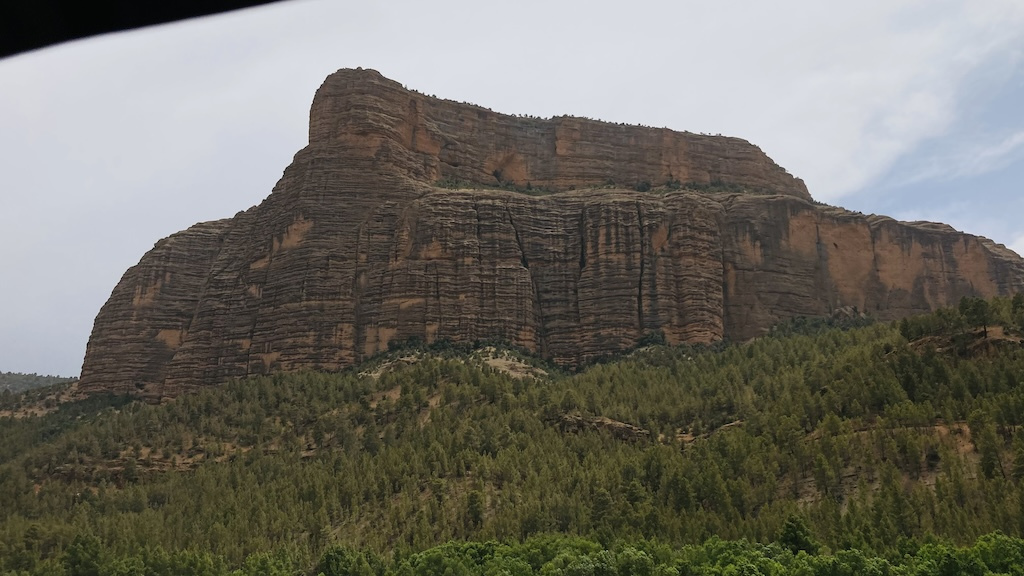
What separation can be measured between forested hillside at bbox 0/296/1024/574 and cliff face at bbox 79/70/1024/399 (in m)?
10.3

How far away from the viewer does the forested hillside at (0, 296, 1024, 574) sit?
59.8 metres

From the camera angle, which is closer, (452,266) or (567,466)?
(567,466)

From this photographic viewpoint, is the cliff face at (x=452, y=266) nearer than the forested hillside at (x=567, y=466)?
No

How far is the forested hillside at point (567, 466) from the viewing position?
196ft

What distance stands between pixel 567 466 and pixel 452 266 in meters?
43.1

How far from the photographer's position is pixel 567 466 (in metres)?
79.3

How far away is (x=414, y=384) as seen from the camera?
97.0 m

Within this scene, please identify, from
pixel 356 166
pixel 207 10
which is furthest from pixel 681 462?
pixel 207 10

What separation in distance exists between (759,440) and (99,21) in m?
72.9

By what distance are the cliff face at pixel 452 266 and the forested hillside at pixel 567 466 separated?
33.9ft

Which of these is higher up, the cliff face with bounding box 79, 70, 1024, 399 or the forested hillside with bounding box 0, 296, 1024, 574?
the cliff face with bounding box 79, 70, 1024, 399

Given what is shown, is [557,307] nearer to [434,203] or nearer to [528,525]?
[434,203]

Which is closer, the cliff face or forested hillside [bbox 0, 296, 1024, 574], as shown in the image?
forested hillside [bbox 0, 296, 1024, 574]

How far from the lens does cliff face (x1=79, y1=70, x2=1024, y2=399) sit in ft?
382
